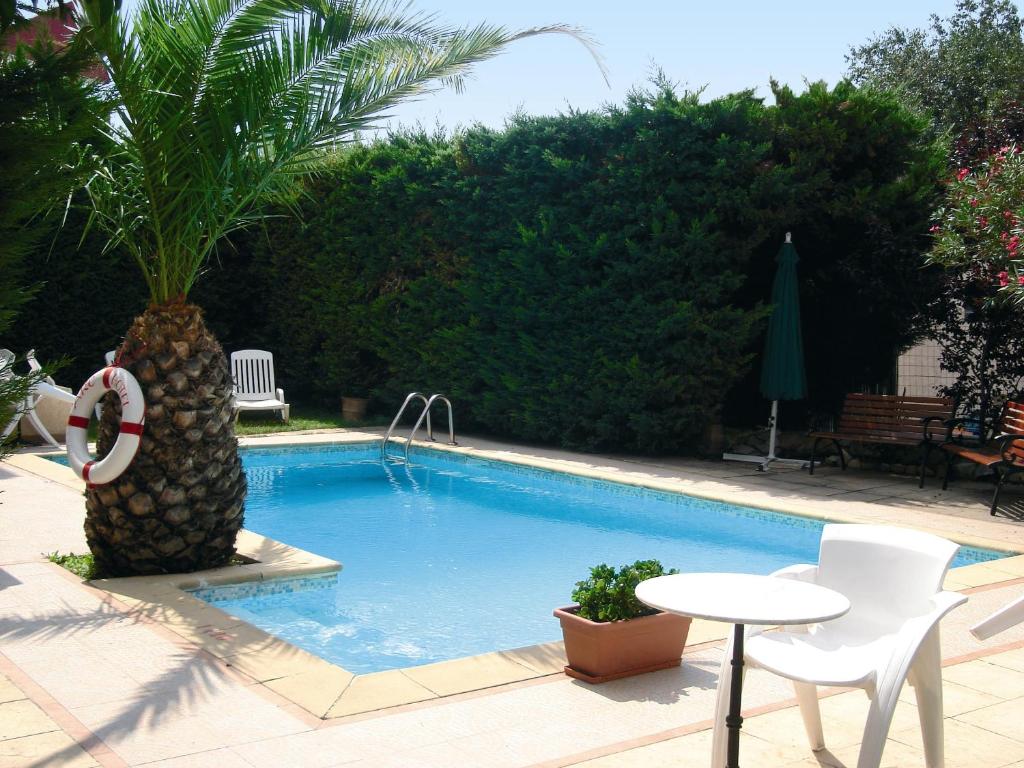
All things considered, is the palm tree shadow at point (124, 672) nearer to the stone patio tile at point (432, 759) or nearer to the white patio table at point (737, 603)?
the stone patio tile at point (432, 759)

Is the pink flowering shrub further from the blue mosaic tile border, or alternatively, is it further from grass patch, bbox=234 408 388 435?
grass patch, bbox=234 408 388 435

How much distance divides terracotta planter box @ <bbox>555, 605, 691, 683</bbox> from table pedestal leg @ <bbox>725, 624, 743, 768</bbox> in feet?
3.70

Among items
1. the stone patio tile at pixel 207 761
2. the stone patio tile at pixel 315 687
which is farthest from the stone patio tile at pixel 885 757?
the stone patio tile at pixel 207 761

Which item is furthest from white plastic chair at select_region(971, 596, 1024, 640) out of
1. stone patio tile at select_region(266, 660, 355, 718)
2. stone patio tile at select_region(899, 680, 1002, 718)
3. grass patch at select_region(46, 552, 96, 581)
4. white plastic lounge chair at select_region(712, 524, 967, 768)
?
grass patch at select_region(46, 552, 96, 581)

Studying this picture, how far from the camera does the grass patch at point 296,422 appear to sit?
43.5 feet

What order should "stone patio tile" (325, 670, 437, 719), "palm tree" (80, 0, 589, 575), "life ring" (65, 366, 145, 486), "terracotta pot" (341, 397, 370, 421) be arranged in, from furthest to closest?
"terracotta pot" (341, 397, 370, 421), "palm tree" (80, 0, 589, 575), "life ring" (65, 366, 145, 486), "stone patio tile" (325, 670, 437, 719)

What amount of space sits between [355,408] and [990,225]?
890 centimetres

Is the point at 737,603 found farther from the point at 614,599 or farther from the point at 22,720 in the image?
the point at 22,720

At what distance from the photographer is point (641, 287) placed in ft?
35.7

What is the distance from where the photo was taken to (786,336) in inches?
413

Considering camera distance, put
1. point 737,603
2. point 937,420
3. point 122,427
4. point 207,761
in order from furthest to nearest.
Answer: point 937,420, point 122,427, point 207,761, point 737,603

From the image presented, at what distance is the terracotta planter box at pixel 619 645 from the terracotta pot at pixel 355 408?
34.3 ft

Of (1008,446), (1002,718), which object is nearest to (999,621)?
(1002,718)

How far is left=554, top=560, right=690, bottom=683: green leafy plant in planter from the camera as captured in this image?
14.2ft
